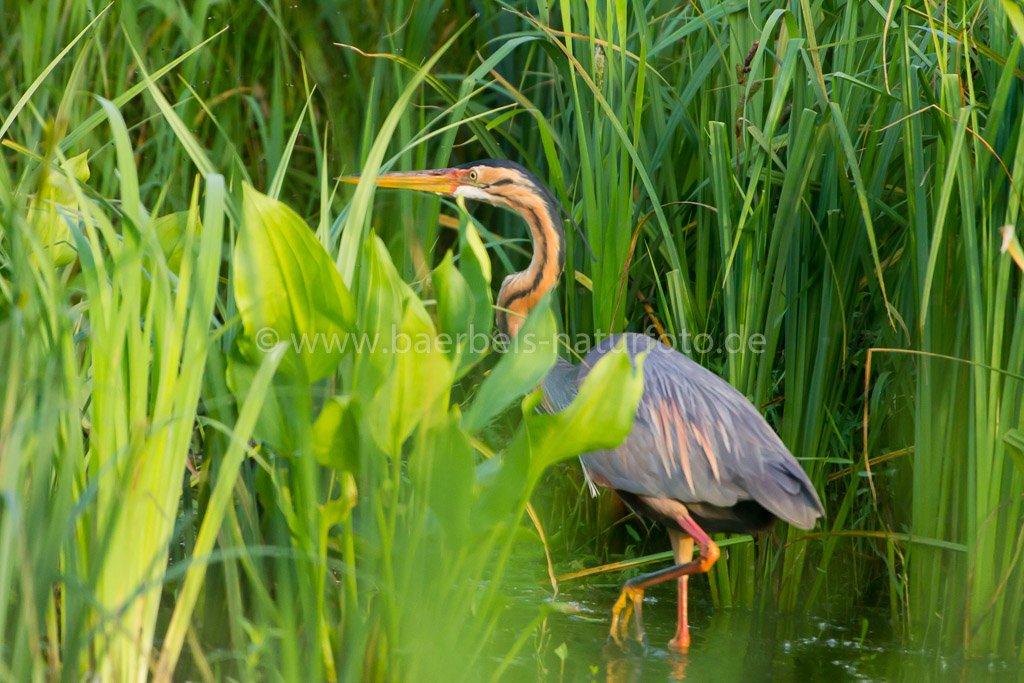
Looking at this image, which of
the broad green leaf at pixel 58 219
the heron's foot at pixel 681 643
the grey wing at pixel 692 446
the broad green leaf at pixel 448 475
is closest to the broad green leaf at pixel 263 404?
the broad green leaf at pixel 448 475

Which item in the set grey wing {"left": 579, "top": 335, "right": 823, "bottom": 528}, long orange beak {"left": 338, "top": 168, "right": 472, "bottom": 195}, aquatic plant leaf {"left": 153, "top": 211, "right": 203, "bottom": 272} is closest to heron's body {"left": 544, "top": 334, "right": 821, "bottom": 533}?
grey wing {"left": 579, "top": 335, "right": 823, "bottom": 528}

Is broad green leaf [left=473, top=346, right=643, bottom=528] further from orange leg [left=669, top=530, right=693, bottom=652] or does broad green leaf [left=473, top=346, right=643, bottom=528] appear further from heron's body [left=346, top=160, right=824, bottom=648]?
orange leg [left=669, top=530, right=693, bottom=652]

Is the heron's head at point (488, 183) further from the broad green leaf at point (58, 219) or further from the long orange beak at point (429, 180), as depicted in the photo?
the broad green leaf at point (58, 219)

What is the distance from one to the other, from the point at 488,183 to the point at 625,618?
1.44 meters

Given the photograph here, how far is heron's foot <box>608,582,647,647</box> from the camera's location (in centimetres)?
266

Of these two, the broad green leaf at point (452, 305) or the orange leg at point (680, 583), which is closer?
the broad green leaf at point (452, 305)

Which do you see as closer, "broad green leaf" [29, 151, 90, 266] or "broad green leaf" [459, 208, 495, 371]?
"broad green leaf" [459, 208, 495, 371]

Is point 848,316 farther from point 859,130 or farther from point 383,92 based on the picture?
point 383,92

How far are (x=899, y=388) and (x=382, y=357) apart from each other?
1933 mm

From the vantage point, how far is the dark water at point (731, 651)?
7.86 feet

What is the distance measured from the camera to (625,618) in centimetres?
280

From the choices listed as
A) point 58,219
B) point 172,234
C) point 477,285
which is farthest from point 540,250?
point 58,219

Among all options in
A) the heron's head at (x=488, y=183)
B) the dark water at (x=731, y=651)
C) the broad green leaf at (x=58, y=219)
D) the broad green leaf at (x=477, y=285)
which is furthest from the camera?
the heron's head at (x=488, y=183)

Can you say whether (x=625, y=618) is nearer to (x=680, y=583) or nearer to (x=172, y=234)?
(x=680, y=583)
